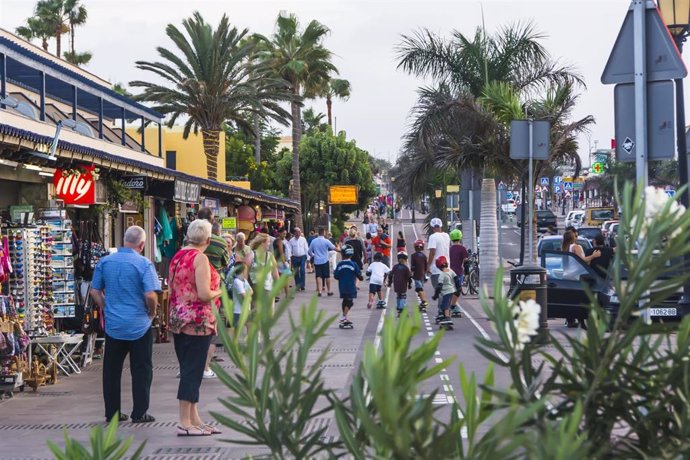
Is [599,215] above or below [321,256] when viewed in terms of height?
above

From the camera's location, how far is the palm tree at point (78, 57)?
7012cm

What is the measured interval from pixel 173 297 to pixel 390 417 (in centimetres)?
729

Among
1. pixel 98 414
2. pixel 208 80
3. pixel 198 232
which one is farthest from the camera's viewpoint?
pixel 208 80

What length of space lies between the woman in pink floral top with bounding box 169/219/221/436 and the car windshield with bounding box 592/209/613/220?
2343 inches

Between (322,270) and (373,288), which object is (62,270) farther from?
(322,270)

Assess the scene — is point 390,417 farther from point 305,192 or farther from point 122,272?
point 305,192

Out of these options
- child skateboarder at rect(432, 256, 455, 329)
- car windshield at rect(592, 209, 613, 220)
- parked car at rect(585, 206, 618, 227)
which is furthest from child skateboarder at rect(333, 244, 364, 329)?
car windshield at rect(592, 209, 613, 220)

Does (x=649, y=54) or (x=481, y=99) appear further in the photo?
(x=481, y=99)

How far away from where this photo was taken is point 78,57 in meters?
72.3

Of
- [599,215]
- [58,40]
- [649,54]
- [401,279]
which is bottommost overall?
[401,279]

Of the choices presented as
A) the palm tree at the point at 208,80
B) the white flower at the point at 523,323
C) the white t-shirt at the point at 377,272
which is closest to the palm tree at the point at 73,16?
the palm tree at the point at 208,80

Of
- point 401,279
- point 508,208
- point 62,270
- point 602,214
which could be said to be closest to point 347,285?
point 401,279

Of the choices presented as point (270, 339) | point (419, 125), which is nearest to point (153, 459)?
point (270, 339)

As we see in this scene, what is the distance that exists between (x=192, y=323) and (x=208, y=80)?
1042 inches
